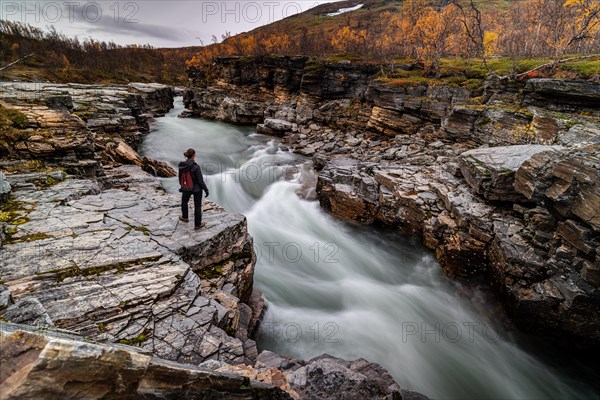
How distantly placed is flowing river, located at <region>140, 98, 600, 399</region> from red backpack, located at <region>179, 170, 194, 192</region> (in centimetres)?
425

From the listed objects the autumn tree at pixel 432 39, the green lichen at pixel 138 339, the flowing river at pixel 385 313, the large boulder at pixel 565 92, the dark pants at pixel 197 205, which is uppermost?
the autumn tree at pixel 432 39

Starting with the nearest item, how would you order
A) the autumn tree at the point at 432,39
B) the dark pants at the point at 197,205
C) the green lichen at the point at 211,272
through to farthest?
the green lichen at the point at 211,272, the dark pants at the point at 197,205, the autumn tree at the point at 432,39

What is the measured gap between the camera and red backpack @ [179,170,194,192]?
23.6 ft

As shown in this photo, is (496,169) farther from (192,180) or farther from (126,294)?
(126,294)

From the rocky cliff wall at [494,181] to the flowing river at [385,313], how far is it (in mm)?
856

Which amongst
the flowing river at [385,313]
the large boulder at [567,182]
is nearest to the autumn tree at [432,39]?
the large boulder at [567,182]

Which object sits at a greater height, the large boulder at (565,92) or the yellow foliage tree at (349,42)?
the yellow foliage tree at (349,42)

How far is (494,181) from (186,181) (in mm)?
10115

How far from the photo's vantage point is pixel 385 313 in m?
9.61

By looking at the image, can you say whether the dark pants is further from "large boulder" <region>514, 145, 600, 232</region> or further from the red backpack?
"large boulder" <region>514, 145, 600, 232</region>

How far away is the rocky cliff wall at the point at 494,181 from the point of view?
7844 mm

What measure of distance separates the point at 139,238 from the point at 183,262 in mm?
1401

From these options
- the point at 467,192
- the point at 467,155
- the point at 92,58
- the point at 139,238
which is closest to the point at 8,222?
the point at 139,238

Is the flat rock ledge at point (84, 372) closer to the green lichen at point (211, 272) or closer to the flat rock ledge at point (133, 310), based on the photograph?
the flat rock ledge at point (133, 310)
